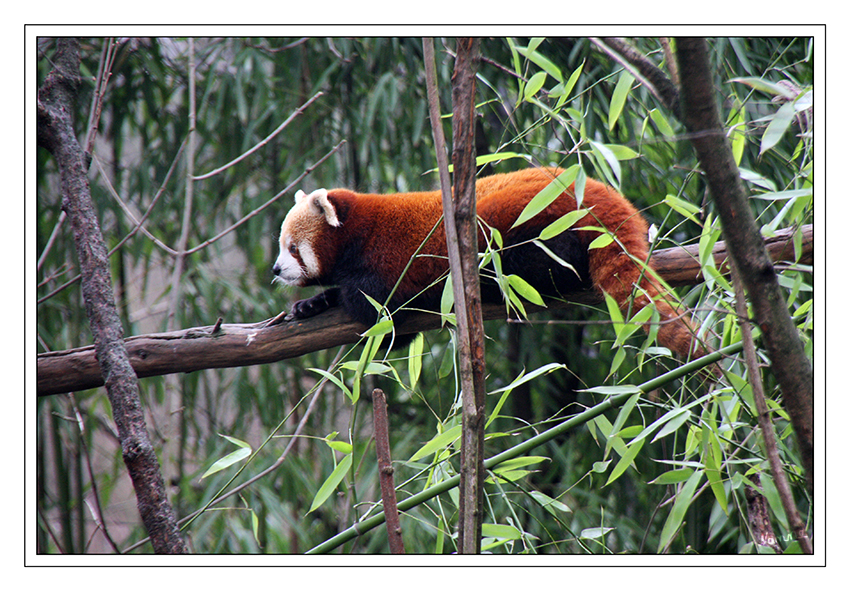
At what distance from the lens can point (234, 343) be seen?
5.33ft

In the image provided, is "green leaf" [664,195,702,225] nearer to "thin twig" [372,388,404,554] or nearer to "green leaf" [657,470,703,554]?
"green leaf" [657,470,703,554]

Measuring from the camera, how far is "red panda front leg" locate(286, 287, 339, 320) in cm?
175

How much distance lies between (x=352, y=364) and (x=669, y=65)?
2.06 feet

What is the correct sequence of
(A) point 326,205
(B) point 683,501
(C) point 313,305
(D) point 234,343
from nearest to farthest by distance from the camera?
1. (B) point 683,501
2. (D) point 234,343
3. (C) point 313,305
4. (A) point 326,205

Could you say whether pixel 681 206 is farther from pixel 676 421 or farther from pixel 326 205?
pixel 326 205

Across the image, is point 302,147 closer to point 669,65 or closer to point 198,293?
point 198,293

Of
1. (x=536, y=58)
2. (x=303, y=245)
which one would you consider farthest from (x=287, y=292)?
(x=536, y=58)

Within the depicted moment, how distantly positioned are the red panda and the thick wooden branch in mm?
59

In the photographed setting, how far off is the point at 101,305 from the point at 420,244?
915 mm

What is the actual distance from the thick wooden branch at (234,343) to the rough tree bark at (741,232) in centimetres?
83

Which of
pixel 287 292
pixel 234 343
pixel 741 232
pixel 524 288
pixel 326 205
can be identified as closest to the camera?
pixel 741 232

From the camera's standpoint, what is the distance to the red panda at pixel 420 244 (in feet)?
5.35

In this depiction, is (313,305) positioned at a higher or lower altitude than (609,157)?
lower

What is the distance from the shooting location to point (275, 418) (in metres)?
2.54
